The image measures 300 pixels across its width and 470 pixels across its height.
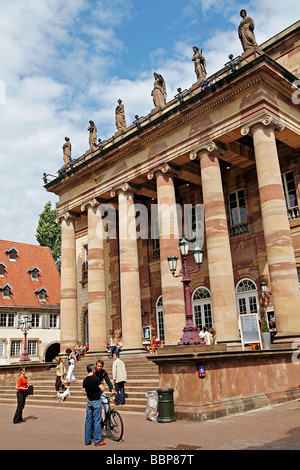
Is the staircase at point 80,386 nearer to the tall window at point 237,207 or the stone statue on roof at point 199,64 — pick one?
the tall window at point 237,207

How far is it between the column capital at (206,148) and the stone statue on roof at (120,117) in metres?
7.06

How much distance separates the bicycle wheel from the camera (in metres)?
9.38

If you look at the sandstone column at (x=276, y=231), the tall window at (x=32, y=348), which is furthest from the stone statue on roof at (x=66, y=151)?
the tall window at (x=32, y=348)

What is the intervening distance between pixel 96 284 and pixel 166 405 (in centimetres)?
1427

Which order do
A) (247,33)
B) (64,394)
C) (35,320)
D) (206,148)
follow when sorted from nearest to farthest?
(64,394) < (247,33) < (206,148) < (35,320)

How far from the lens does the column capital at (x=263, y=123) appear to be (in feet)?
60.5

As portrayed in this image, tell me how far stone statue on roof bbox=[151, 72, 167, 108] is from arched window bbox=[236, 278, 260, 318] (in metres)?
10.8

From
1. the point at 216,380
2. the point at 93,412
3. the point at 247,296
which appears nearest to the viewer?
the point at 93,412

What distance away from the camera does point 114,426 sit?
9523 millimetres

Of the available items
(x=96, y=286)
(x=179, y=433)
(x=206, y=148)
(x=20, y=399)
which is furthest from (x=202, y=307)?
(x=179, y=433)

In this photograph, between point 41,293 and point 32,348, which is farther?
point 41,293

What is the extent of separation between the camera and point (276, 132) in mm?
19922

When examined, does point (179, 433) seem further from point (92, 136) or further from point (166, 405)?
point (92, 136)

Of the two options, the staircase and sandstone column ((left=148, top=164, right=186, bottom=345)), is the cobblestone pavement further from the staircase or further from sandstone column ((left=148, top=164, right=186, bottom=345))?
sandstone column ((left=148, top=164, right=186, bottom=345))
